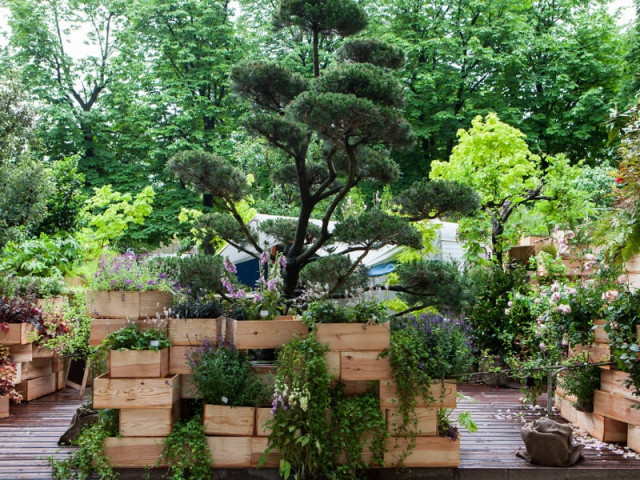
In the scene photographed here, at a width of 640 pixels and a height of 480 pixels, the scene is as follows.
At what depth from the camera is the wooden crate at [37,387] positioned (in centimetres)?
578

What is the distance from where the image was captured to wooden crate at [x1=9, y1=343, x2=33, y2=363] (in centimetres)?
561

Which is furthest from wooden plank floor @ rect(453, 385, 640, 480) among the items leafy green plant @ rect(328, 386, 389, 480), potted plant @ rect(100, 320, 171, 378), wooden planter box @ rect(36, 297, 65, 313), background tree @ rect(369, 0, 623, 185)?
background tree @ rect(369, 0, 623, 185)

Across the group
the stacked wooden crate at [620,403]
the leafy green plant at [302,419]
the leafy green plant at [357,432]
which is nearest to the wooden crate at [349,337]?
the leafy green plant at [302,419]

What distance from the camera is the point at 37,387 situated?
19.8 ft

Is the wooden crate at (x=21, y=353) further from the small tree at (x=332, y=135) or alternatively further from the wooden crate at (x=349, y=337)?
the wooden crate at (x=349, y=337)

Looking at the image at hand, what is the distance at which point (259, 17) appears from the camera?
49.0ft

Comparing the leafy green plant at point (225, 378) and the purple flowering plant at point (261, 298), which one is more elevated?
the purple flowering plant at point (261, 298)

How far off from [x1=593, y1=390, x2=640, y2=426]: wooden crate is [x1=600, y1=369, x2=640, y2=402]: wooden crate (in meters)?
0.03

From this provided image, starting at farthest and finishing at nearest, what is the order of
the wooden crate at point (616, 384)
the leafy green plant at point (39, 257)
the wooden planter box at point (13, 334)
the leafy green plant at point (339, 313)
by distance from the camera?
1. the leafy green plant at point (39, 257)
2. the wooden planter box at point (13, 334)
3. the wooden crate at point (616, 384)
4. the leafy green plant at point (339, 313)

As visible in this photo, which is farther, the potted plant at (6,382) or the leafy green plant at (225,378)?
the potted plant at (6,382)

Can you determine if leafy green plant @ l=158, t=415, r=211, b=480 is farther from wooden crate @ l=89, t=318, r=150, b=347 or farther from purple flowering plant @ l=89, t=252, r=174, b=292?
purple flowering plant @ l=89, t=252, r=174, b=292

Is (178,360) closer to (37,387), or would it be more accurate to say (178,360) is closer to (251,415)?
(251,415)

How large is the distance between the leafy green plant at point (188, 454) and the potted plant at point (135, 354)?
0.38 metres

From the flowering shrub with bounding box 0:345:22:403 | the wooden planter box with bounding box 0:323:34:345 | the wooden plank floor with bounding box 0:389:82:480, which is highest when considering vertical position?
the wooden planter box with bounding box 0:323:34:345
